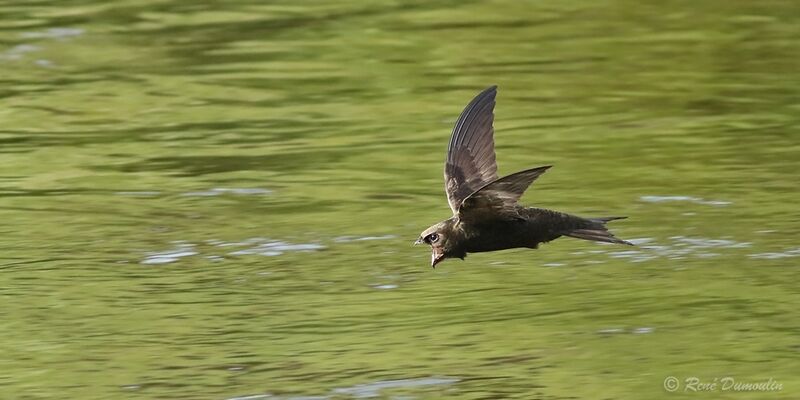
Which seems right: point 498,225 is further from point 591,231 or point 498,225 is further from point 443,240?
point 591,231

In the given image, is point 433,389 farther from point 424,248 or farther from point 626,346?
point 424,248

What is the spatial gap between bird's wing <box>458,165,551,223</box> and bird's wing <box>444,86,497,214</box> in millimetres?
479

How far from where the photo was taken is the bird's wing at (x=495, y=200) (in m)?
5.74

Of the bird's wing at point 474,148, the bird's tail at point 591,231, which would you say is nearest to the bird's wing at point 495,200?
the bird's tail at point 591,231

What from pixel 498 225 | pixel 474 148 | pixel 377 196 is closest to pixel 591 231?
pixel 498 225

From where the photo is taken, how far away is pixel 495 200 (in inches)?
233

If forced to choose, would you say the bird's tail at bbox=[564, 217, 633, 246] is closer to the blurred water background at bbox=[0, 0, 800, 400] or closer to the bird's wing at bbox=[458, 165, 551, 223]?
the bird's wing at bbox=[458, 165, 551, 223]

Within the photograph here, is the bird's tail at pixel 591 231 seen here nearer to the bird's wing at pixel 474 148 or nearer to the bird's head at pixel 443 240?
the bird's head at pixel 443 240

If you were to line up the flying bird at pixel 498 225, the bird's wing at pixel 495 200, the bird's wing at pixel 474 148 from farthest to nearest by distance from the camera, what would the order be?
the bird's wing at pixel 474 148 < the flying bird at pixel 498 225 < the bird's wing at pixel 495 200

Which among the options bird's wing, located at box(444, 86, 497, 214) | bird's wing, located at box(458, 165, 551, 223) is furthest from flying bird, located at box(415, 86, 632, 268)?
bird's wing, located at box(444, 86, 497, 214)

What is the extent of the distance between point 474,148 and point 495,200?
723mm

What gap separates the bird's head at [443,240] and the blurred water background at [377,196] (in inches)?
19.5

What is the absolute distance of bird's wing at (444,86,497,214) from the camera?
655 cm

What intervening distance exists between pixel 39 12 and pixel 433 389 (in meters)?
8.82
